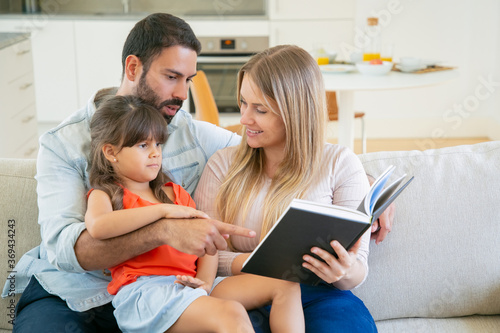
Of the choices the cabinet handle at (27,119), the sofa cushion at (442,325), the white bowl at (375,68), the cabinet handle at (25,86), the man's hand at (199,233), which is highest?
the white bowl at (375,68)

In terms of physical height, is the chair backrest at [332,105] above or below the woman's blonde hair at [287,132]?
below

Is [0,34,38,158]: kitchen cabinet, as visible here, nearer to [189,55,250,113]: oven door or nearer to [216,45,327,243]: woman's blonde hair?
[189,55,250,113]: oven door

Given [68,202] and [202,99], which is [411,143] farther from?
[68,202]

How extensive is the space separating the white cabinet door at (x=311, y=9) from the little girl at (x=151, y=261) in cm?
354

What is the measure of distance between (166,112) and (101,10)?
3.91m

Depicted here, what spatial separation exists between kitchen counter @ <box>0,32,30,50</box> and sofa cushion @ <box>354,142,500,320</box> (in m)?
2.93

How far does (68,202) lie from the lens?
1.59m

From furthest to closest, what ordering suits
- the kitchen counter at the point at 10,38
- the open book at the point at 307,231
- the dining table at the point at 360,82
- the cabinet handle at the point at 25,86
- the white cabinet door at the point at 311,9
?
the white cabinet door at the point at 311,9
the cabinet handle at the point at 25,86
the kitchen counter at the point at 10,38
the dining table at the point at 360,82
the open book at the point at 307,231

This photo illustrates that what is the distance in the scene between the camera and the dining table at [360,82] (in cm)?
320

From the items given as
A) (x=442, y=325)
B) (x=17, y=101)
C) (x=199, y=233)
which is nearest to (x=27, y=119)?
(x=17, y=101)

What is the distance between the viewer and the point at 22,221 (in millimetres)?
1746

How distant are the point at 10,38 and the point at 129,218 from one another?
9.68 feet

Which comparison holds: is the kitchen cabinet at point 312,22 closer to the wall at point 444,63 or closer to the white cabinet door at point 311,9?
the white cabinet door at point 311,9

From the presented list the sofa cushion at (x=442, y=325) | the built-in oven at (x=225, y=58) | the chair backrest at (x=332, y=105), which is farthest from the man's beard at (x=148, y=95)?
the built-in oven at (x=225, y=58)
